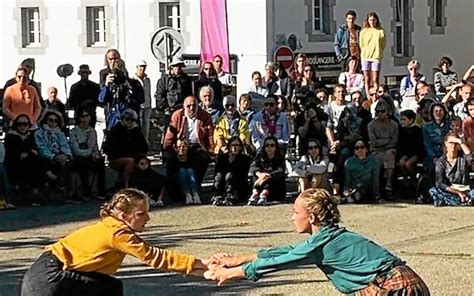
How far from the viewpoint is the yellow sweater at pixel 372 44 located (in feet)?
71.6

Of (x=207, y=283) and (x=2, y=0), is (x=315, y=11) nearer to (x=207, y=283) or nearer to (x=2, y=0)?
(x=2, y=0)

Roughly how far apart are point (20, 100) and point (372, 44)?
6.82 metres

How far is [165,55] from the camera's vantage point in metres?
23.5

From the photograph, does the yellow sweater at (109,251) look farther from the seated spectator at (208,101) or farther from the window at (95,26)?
the window at (95,26)

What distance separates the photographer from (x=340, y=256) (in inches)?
274

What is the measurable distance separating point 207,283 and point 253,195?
5729 mm

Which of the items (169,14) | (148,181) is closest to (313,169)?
(148,181)

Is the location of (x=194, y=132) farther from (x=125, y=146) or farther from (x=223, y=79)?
(x=223, y=79)

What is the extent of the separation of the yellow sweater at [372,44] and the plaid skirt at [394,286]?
1515 centimetres

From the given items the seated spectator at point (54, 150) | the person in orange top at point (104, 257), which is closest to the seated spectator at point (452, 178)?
the seated spectator at point (54, 150)

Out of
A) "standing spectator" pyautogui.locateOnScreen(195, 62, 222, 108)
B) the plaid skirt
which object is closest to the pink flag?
"standing spectator" pyautogui.locateOnScreen(195, 62, 222, 108)

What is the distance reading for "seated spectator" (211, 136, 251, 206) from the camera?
17203 mm

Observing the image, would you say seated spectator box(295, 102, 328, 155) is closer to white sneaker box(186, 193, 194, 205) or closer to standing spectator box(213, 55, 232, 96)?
white sneaker box(186, 193, 194, 205)

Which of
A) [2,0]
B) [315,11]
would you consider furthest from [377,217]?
[2,0]
